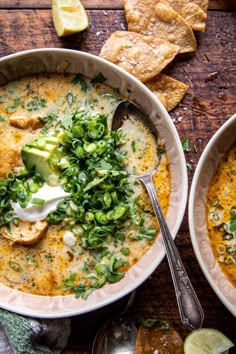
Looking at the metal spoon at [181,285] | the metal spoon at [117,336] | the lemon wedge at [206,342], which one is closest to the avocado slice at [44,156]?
the metal spoon at [181,285]

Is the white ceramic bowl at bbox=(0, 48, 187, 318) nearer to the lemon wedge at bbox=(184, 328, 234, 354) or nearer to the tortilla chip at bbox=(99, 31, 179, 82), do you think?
the tortilla chip at bbox=(99, 31, 179, 82)

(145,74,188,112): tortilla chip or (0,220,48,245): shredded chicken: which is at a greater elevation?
(145,74,188,112): tortilla chip

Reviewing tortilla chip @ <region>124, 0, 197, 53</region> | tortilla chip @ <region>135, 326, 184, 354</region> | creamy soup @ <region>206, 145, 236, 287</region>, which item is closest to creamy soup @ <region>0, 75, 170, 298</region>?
creamy soup @ <region>206, 145, 236, 287</region>

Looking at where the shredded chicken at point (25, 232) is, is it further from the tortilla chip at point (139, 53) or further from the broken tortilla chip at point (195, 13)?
the broken tortilla chip at point (195, 13)

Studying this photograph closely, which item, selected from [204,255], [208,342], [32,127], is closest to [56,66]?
[32,127]

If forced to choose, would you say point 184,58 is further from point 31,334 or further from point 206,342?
point 31,334

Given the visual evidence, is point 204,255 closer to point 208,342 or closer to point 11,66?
point 208,342
